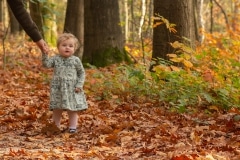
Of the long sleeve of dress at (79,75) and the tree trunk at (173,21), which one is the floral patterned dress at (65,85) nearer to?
the long sleeve of dress at (79,75)

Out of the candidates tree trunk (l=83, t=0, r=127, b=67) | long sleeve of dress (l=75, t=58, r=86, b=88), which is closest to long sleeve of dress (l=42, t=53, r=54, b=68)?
long sleeve of dress (l=75, t=58, r=86, b=88)

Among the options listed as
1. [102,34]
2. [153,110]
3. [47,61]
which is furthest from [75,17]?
[47,61]

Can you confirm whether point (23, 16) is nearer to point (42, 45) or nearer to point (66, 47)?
point (42, 45)

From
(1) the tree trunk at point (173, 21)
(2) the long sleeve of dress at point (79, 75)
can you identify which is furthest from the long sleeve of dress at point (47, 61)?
(1) the tree trunk at point (173, 21)

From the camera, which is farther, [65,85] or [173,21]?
[173,21]

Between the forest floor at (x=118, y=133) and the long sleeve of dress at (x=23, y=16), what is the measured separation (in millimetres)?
1244

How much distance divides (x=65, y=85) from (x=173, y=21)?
3.38 meters

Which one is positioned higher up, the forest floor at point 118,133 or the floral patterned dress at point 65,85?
the floral patterned dress at point 65,85

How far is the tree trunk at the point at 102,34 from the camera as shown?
13.8 meters

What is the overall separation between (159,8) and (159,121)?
2.98m

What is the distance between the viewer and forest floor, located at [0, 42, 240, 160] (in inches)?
201

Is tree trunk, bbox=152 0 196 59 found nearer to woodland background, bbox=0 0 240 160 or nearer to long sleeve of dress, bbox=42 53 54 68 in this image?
woodland background, bbox=0 0 240 160

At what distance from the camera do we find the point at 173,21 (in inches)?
372

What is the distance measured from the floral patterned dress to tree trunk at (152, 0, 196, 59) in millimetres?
2965
